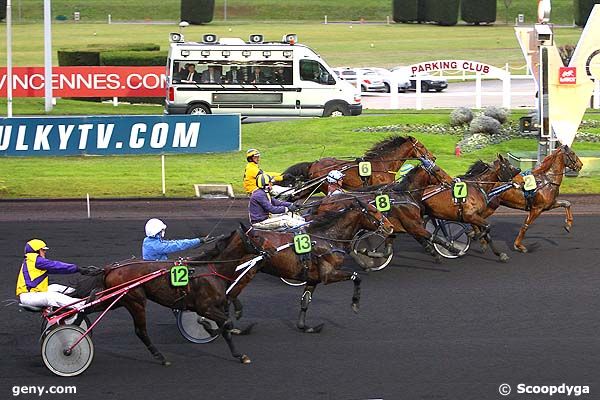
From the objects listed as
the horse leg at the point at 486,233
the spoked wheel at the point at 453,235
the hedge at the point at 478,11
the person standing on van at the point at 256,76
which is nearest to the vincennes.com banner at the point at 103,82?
the person standing on van at the point at 256,76

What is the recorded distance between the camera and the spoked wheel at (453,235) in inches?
624

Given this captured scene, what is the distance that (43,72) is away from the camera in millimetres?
36125

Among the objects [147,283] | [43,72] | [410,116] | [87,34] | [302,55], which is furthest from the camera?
[87,34]

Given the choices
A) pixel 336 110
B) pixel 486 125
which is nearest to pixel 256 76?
pixel 336 110

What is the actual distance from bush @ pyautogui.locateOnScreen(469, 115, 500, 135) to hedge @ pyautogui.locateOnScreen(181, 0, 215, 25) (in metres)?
44.1

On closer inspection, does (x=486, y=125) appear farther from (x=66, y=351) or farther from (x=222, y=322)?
(x=66, y=351)

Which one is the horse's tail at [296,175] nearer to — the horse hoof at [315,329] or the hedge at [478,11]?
the horse hoof at [315,329]

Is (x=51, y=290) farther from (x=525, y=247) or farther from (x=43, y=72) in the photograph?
(x=43, y=72)

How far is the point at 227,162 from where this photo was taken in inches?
982

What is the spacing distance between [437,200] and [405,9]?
5839 cm

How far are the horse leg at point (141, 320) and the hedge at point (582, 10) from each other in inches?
2256

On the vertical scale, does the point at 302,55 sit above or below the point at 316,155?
above

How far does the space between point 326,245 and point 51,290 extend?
10.5ft

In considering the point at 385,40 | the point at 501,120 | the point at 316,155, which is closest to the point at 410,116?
the point at 501,120
